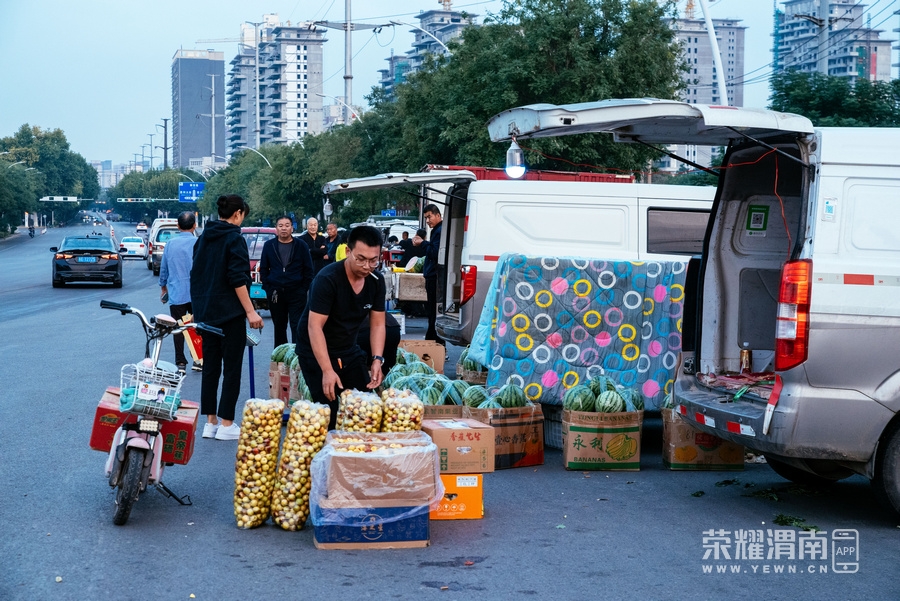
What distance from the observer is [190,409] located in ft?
22.9

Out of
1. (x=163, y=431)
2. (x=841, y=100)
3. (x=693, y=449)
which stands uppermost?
(x=841, y=100)

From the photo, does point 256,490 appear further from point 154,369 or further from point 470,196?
point 470,196

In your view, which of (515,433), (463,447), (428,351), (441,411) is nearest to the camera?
(463,447)

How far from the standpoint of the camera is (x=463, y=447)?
266 inches

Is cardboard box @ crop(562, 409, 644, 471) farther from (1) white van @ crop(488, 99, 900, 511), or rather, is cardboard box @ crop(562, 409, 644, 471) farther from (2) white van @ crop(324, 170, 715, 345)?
(2) white van @ crop(324, 170, 715, 345)

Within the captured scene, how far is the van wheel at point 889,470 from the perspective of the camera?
245 inches

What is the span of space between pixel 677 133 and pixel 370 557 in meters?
3.66

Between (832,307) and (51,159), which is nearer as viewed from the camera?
(832,307)

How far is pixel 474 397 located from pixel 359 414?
193cm

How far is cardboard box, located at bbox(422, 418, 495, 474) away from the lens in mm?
6676

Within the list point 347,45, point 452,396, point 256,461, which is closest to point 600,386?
point 452,396

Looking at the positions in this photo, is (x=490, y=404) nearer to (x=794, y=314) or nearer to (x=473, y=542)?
(x=473, y=542)

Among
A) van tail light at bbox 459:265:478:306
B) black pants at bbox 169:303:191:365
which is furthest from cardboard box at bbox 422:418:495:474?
black pants at bbox 169:303:191:365

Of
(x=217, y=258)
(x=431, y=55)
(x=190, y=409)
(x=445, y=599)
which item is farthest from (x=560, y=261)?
(x=431, y=55)
